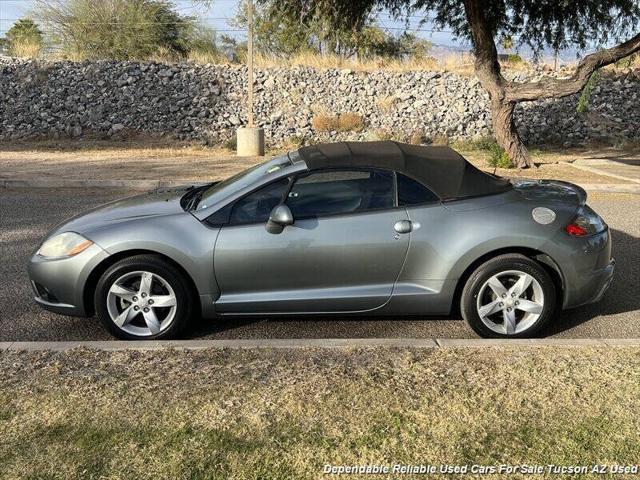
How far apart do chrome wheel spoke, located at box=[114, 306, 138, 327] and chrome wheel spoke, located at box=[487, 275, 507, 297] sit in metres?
2.68

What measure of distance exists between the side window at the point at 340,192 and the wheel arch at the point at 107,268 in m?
0.94

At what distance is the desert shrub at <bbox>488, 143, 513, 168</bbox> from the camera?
53.5ft

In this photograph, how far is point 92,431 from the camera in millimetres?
3236

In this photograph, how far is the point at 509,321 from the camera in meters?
4.76

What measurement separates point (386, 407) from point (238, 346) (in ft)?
4.16

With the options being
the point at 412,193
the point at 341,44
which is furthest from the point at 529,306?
the point at 341,44

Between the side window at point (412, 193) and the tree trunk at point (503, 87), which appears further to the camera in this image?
the tree trunk at point (503, 87)

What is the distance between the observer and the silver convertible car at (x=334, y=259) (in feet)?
15.4

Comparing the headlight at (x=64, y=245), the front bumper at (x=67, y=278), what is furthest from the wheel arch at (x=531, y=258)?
the headlight at (x=64, y=245)

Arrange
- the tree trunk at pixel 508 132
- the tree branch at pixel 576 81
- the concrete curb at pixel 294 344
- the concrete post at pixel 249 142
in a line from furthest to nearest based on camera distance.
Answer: the concrete post at pixel 249 142 → the tree trunk at pixel 508 132 → the tree branch at pixel 576 81 → the concrete curb at pixel 294 344

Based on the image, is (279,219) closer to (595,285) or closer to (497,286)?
(497,286)

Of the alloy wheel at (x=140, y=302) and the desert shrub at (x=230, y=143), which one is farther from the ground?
the desert shrub at (x=230, y=143)

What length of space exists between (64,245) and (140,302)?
2.49 feet

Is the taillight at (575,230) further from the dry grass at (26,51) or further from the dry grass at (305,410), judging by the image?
the dry grass at (26,51)
